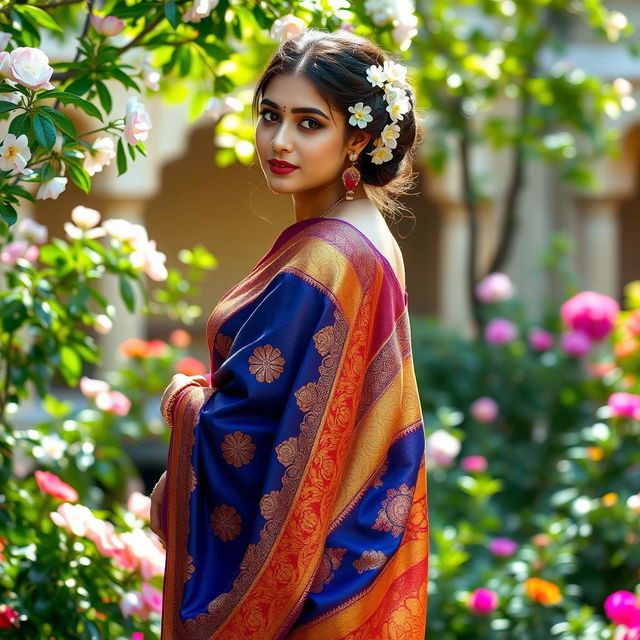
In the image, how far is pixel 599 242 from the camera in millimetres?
7840

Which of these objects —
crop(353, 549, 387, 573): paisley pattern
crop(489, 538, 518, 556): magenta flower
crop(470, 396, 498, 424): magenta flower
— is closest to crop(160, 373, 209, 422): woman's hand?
crop(353, 549, 387, 573): paisley pattern

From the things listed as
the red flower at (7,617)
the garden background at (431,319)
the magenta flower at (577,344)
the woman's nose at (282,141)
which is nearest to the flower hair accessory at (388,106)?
the woman's nose at (282,141)

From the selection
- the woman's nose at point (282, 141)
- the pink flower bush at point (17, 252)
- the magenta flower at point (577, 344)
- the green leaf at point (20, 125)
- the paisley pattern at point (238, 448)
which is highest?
the green leaf at point (20, 125)

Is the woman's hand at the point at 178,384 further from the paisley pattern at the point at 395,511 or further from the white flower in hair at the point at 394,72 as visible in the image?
the white flower in hair at the point at 394,72

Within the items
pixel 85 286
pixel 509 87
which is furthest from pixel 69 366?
pixel 509 87

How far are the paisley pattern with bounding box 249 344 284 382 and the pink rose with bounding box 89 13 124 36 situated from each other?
33.1 inches

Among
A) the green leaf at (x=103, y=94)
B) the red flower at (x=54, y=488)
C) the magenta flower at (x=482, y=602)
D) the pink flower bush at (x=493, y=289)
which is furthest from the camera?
the pink flower bush at (x=493, y=289)

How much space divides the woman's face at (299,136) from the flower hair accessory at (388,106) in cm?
4

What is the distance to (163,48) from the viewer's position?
2727 millimetres

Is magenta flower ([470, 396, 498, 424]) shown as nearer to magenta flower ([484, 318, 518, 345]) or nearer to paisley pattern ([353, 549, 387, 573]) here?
magenta flower ([484, 318, 518, 345])

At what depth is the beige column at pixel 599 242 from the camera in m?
7.82

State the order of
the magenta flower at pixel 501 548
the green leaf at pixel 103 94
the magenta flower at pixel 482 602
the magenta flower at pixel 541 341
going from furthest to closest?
the magenta flower at pixel 541 341 < the magenta flower at pixel 501 548 < the magenta flower at pixel 482 602 < the green leaf at pixel 103 94

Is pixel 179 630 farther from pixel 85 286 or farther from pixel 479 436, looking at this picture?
pixel 479 436

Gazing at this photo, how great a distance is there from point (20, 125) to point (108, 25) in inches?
18.9
